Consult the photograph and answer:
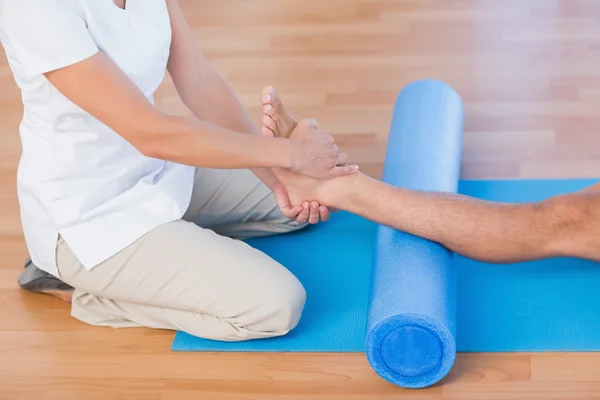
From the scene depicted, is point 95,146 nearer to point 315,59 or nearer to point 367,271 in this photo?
point 367,271

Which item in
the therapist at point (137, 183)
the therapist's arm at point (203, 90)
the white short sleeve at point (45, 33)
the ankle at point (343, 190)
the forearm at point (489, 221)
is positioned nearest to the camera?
the white short sleeve at point (45, 33)

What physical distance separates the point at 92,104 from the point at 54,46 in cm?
13

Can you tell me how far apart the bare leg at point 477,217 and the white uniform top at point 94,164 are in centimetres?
30

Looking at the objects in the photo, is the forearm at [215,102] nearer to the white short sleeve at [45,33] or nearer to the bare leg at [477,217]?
the bare leg at [477,217]

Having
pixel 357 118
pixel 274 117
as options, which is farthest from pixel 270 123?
pixel 357 118

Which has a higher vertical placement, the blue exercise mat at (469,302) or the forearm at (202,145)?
the forearm at (202,145)

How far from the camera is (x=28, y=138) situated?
1.99 meters

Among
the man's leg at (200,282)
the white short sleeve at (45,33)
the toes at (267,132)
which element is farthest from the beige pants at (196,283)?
the white short sleeve at (45,33)

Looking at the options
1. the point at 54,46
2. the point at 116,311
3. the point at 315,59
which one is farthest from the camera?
the point at 315,59

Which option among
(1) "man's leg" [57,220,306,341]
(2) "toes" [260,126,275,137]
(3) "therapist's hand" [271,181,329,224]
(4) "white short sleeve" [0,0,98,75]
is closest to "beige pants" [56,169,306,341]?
(1) "man's leg" [57,220,306,341]

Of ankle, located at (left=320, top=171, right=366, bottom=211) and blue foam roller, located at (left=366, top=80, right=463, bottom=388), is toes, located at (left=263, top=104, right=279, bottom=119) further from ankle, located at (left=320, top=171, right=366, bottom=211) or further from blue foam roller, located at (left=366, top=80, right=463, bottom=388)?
blue foam roller, located at (left=366, top=80, right=463, bottom=388)

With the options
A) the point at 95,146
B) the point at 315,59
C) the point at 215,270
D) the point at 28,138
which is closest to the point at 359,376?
the point at 215,270

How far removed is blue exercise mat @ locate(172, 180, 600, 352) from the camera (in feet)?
6.56

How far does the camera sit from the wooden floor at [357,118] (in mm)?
1949
